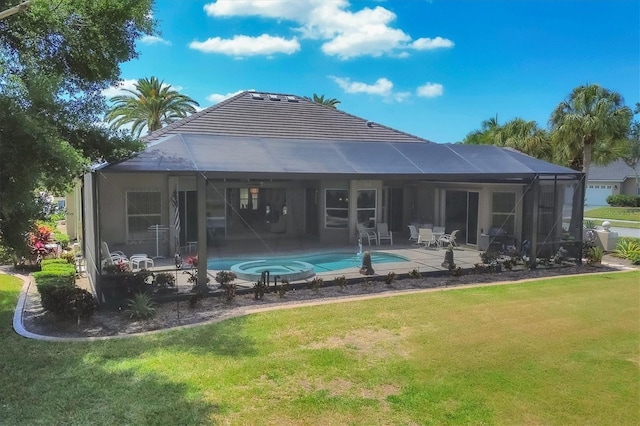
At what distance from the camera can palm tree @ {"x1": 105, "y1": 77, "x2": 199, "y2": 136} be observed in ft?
111

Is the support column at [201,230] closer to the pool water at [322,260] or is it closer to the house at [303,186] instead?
the house at [303,186]

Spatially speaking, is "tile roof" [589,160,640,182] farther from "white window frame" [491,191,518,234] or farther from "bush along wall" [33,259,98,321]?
"bush along wall" [33,259,98,321]

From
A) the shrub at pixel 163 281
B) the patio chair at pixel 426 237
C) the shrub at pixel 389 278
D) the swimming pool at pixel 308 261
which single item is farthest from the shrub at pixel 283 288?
the patio chair at pixel 426 237

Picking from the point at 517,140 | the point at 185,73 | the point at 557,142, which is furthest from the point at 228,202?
the point at 517,140

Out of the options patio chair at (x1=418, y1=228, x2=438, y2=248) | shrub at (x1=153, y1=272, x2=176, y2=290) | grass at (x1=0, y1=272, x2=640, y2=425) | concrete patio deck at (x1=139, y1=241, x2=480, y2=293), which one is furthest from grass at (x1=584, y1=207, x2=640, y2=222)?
shrub at (x1=153, y1=272, x2=176, y2=290)

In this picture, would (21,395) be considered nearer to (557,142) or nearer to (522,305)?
(522,305)

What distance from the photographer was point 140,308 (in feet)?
31.1

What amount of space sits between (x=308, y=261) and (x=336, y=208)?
4103 mm

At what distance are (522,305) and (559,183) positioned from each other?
945 cm

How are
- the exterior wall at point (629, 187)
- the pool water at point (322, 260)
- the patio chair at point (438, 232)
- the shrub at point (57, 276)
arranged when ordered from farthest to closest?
the exterior wall at point (629, 187)
the patio chair at point (438, 232)
the pool water at point (322, 260)
the shrub at point (57, 276)

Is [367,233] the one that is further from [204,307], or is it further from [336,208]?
[204,307]

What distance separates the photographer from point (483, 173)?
48.2 feet

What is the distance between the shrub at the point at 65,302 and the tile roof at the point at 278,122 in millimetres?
8964

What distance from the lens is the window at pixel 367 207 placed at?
1966 centimetres
